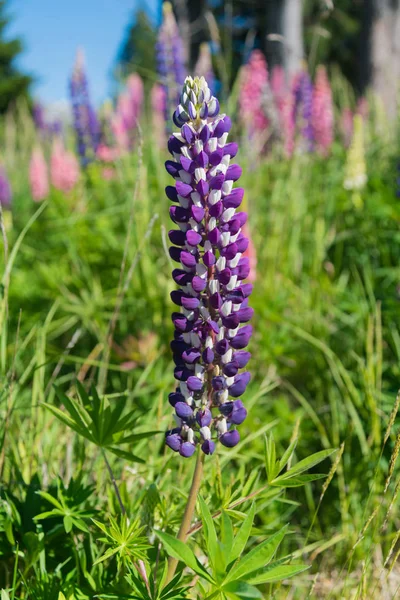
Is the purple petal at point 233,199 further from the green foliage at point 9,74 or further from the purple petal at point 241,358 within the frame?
the green foliage at point 9,74

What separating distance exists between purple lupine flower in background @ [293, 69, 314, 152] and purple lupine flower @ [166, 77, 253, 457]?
338cm

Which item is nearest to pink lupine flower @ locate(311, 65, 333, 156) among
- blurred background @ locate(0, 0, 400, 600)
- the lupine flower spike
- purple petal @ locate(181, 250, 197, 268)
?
blurred background @ locate(0, 0, 400, 600)

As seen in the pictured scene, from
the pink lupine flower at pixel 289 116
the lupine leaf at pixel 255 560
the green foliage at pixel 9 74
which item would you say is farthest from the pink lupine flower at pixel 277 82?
the green foliage at pixel 9 74

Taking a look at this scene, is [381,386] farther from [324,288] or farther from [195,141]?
[195,141]

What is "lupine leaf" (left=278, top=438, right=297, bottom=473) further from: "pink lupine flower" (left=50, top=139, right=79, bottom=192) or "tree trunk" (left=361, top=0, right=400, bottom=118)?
"tree trunk" (left=361, top=0, right=400, bottom=118)

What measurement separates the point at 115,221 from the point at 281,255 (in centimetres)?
127

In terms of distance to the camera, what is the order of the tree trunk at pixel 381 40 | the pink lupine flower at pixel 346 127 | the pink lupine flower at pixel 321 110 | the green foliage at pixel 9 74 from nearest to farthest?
the pink lupine flower at pixel 321 110, the pink lupine flower at pixel 346 127, the tree trunk at pixel 381 40, the green foliage at pixel 9 74

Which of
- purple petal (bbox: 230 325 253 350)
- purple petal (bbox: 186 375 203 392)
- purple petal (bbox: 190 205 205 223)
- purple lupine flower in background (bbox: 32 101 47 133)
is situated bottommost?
purple petal (bbox: 186 375 203 392)

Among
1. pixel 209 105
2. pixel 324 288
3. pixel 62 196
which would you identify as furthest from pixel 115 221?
pixel 209 105

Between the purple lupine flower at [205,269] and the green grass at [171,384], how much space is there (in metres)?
0.20

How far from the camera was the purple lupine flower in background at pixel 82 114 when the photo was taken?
4.84 meters

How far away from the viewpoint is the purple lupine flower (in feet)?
3.68

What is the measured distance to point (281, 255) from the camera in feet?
10.1

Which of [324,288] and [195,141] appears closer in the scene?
[195,141]
